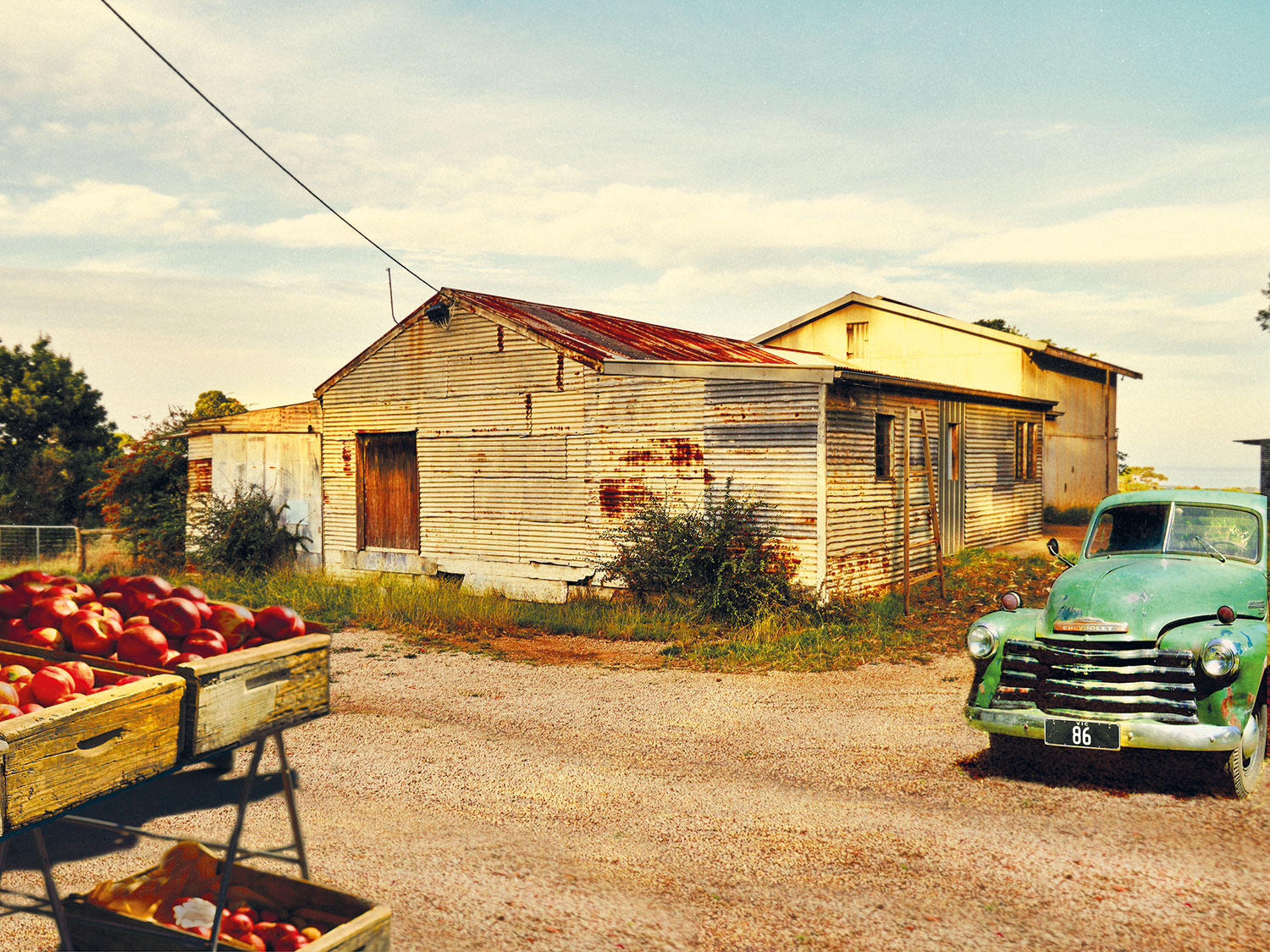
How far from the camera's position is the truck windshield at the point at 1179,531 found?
695 cm

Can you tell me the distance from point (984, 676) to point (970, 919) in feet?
7.67

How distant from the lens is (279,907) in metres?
3.57

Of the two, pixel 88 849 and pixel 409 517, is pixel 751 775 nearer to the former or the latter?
pixel 88 849

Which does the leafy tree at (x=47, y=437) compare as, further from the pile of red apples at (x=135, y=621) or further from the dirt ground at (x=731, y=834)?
the pile of red apples at (x=135, y=621)

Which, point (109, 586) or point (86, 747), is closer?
point (86, 747)

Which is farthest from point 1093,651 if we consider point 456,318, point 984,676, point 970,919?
point 456,318

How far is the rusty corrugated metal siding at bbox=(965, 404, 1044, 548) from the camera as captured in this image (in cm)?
1883

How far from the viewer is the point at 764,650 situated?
36.0ft

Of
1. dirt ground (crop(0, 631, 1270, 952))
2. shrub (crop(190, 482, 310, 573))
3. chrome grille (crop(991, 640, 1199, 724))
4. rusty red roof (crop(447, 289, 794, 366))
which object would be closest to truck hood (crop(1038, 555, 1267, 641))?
chrome grille (crop(991, 640, 1199, 724))

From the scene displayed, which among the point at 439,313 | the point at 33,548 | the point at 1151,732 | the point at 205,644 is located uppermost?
the point at 439,313

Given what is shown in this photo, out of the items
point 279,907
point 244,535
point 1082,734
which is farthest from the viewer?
point 244,535

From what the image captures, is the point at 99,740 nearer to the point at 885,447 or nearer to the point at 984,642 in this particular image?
the point at 984,642

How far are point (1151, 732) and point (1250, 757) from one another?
1.01 m

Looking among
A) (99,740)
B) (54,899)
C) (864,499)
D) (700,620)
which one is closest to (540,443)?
(700,620)
